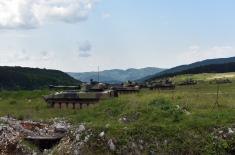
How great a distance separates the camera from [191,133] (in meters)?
25.3

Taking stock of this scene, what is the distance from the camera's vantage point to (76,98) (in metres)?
49.2

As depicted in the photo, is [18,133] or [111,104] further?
[111,104]

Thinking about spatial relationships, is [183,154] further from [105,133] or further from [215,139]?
[105,133]

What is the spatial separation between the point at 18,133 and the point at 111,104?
523 inches

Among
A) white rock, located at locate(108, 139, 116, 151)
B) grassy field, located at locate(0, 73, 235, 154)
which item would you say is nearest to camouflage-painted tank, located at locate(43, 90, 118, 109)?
grassy field, located at locate(0, 73, 235, 154)

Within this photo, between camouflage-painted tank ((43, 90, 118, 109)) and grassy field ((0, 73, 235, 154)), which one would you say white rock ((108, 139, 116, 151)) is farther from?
camouflage-painted tank ((43, 90, 118, 109))

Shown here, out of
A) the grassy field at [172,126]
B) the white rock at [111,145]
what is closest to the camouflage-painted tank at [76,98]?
the grassy field at [172,126]

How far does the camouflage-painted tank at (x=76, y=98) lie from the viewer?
48125 mm

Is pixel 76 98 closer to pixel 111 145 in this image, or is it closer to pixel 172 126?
pixel 172 126

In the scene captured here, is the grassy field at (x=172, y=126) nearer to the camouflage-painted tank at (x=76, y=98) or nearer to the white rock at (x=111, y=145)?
the white rock at (x=111, y=145)

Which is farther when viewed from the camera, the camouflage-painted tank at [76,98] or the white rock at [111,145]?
the camouflage-painted tank at [76,98]

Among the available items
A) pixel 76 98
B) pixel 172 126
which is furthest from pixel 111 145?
pixel 76 98

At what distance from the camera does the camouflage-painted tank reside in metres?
48.1

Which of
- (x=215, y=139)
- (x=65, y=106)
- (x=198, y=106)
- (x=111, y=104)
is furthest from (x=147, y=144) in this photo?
(x=65, y=106)
